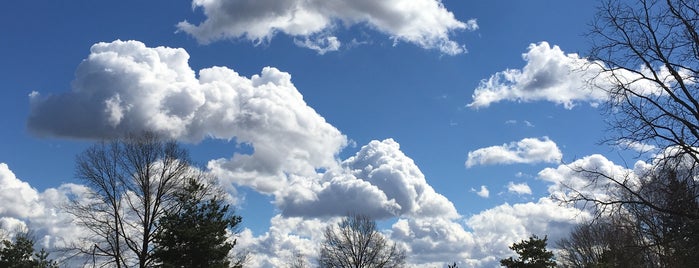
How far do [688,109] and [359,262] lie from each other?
4315 cm

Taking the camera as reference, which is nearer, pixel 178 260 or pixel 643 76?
pixel 643 76

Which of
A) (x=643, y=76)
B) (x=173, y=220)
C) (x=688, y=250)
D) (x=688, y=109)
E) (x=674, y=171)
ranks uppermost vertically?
(x=173, y=220)

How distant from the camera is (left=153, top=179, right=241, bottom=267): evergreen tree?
26.5 metres

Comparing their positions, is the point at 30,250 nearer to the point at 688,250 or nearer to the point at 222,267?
the point at 222,267

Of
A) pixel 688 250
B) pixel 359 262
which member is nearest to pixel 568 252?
pixel 359 262

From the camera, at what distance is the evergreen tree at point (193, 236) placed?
86.9 feet

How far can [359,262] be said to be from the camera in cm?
5062

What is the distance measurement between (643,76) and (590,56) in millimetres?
1049

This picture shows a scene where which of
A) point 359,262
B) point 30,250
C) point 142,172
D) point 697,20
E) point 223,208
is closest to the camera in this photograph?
point 697,20

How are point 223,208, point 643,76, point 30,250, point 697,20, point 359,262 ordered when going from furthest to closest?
point 359,262 → point 30,250 → point 223,208 → point 643,76 → point 697,20

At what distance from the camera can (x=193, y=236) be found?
89.1 ft

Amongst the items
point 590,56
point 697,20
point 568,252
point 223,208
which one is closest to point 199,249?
point 223,208

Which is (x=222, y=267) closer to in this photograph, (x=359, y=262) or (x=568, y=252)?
(x=359, y=262)

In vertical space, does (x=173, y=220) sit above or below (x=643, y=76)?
above
